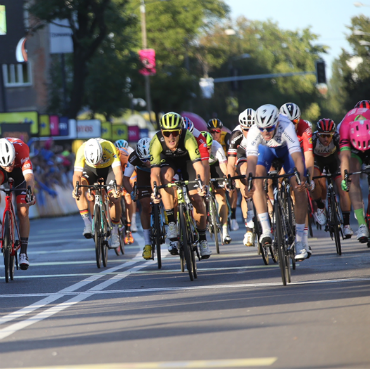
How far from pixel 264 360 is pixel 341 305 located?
2259mm

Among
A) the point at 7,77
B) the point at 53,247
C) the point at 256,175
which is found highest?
the point at 7,77

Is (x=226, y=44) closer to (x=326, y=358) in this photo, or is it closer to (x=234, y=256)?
(x=234, y=256)

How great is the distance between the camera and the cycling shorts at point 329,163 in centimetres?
1365

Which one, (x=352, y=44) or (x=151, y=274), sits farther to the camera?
(x=352, y=44)

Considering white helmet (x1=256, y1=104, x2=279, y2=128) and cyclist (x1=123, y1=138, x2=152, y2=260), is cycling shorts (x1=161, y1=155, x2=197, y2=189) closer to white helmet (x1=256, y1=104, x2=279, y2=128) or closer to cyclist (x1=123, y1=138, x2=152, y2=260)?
cyclist (x1=123, y1=138, x2=152, y2=260)

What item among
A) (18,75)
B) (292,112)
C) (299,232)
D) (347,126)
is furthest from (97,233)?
(18,75)

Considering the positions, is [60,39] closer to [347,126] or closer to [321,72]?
[321,72]

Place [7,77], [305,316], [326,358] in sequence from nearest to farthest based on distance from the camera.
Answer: [326,358] < [305,316] < [7,77]

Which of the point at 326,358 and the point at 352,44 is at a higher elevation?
the point at 352,44

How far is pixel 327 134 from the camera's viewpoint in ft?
43.6

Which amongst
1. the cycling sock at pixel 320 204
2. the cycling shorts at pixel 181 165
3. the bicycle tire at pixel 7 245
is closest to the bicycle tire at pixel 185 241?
the cycling shorts at pixel 181 165

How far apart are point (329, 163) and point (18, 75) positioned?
156ft

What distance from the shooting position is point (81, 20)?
3684 cm

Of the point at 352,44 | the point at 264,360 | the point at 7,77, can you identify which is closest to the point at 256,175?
the point at 264,360
